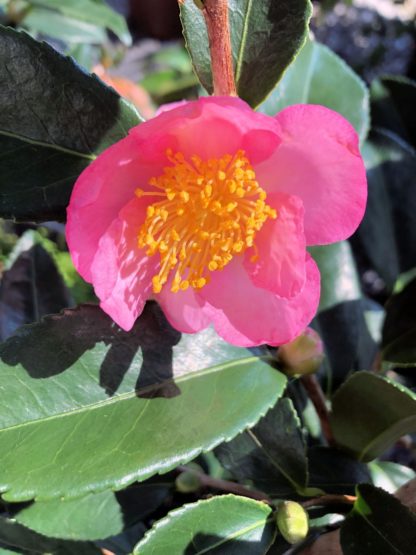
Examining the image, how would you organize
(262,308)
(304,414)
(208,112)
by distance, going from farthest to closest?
(304,414) → (262,308) → (208,112)

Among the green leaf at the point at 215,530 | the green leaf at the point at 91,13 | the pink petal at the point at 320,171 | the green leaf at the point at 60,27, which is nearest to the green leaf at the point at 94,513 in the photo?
the green leaf at the point at 215,530

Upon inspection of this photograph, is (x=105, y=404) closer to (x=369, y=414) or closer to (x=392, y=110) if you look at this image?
(x=369, y=414)

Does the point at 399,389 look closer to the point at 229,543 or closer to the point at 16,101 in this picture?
the point at 229,543

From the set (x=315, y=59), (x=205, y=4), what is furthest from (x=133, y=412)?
(x=315, y=59)

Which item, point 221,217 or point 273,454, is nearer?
point 221,217

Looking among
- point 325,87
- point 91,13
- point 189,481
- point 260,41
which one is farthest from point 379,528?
point 91,13
